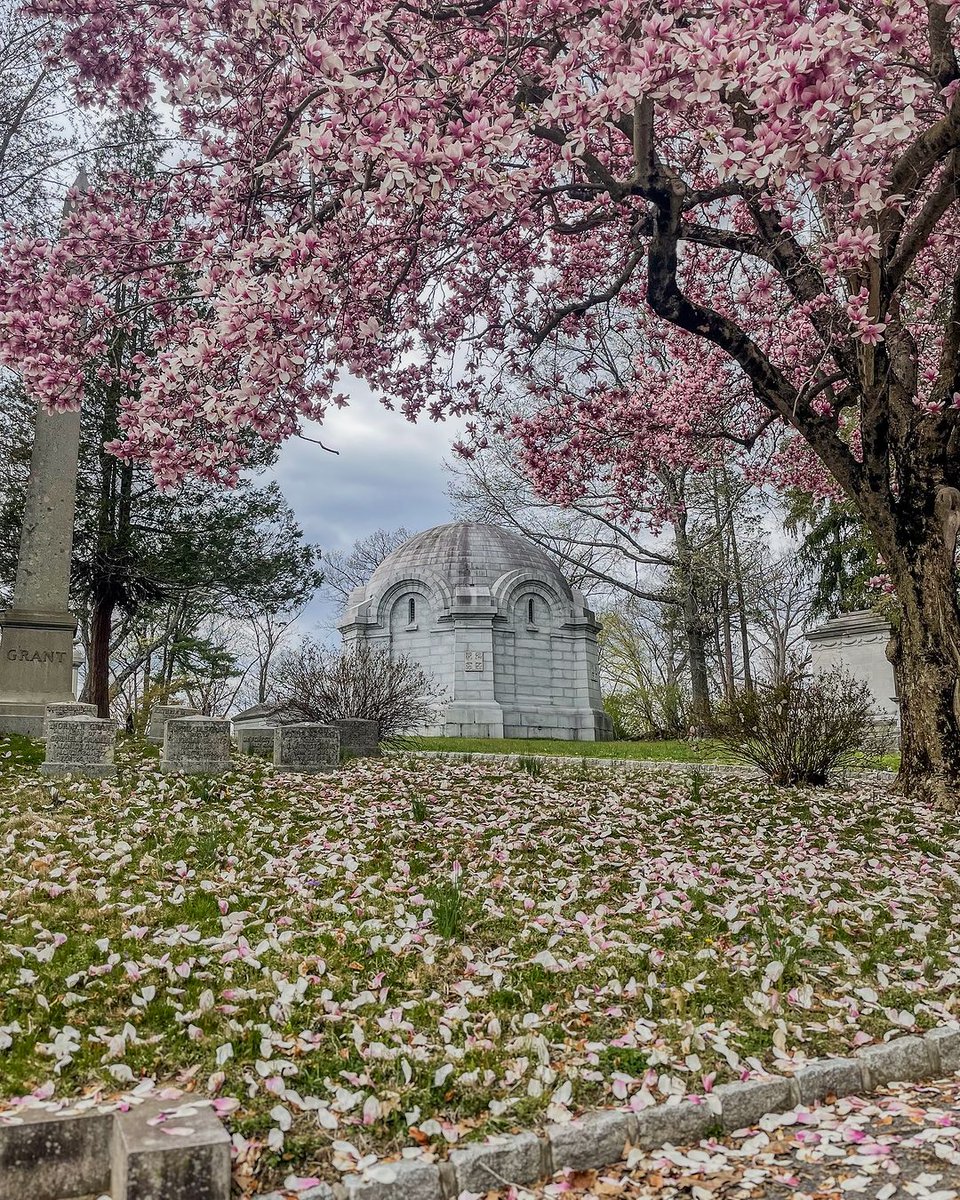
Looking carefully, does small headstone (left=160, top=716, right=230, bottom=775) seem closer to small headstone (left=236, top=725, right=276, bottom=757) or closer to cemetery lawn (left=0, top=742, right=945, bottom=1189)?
cemetery lawn (left=0, top=742, right=945, bottom=1189)

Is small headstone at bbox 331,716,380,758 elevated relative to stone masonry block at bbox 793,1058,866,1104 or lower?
elevated

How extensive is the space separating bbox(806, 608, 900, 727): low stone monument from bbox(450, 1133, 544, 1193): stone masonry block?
23.1 metres

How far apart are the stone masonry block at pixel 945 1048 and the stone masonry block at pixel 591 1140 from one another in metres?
1.80

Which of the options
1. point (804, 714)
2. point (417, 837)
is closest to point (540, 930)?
point (417, 837)

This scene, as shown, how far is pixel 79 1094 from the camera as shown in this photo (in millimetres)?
3492

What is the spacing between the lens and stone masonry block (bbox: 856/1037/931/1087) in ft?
13.6

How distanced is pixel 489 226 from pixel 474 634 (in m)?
19.6

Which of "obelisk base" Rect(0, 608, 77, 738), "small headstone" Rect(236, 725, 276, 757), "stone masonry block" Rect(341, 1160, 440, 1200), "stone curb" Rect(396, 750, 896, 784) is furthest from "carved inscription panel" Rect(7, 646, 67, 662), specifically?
"stone masonry block" Rect(341, 1160, 440, 1200)

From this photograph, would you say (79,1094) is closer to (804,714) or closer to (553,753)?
(804,714)

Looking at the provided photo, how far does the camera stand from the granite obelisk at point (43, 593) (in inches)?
572

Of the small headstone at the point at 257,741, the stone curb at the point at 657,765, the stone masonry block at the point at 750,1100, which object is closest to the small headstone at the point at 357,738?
the stone curb at the point at 657,765

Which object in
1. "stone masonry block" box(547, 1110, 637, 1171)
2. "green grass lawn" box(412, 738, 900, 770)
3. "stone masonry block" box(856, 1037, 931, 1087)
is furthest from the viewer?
"green grass lawn" box(412, 738, 900, 770)

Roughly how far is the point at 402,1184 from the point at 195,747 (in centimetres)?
966

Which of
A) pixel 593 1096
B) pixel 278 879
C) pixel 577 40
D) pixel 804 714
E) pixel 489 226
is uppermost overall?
pixel 489 226
